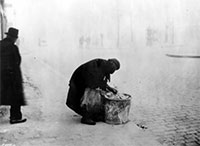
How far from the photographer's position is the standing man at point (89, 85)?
174 inches

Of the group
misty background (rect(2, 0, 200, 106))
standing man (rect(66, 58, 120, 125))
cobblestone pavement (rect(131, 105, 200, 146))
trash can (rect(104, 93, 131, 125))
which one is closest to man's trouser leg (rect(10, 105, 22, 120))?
standing man (rect(66, 58, 120, 125))

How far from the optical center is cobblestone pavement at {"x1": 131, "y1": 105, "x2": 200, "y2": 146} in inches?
154

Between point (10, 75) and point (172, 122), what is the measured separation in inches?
123

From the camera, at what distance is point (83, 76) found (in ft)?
15.1

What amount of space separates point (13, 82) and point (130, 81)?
6.30m

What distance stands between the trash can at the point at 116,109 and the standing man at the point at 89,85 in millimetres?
205

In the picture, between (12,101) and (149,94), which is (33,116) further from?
(149,94)

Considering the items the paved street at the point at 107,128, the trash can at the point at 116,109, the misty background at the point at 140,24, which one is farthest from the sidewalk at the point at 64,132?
the misty background at the point at 140,24

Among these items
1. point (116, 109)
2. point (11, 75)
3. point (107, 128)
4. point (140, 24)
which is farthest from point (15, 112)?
point (140, 24)

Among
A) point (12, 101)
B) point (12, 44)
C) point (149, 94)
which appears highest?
point (12, 44)

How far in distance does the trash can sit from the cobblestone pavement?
417 millimetres

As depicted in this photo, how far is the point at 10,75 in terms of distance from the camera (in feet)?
14.3

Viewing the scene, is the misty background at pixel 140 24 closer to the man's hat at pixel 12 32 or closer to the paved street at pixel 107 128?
the paved street at pixel 107 128

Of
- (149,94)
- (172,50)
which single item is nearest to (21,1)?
(149,94)
